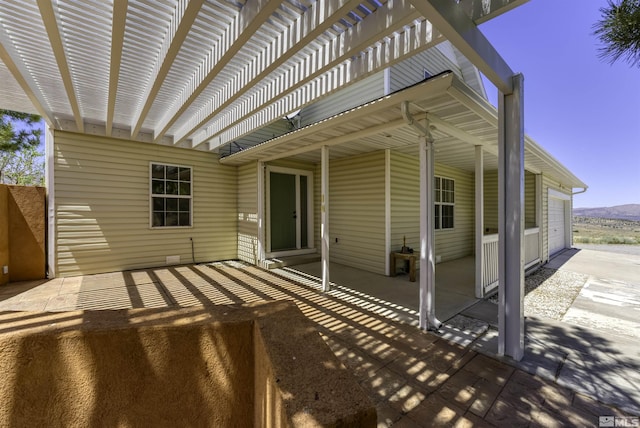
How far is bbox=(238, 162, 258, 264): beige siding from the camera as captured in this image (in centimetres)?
654

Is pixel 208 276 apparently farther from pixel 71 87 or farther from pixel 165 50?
pixel 165 50

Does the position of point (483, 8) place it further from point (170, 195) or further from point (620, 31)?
point (170, 195)

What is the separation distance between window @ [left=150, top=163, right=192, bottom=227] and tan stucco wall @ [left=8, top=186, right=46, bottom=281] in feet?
Answer: 6.03

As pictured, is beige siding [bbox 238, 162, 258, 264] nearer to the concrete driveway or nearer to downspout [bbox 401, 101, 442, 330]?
downspout [bbox 401, 101, 442, 330]

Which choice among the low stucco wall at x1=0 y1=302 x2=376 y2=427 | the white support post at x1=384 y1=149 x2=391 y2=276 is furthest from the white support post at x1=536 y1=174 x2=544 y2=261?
the low stucco wall at x1=0 y1=302 x2=376 y2=427

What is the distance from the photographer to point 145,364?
142 centimetres

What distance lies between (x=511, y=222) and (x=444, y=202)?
15.9ft

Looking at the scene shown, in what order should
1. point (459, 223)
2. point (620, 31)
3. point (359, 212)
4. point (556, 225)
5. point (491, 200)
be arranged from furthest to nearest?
1. point (556, 225)
2. point (491, 200)
3. point (459, 223)
4. point (359, 212)
5. point (620, 31)

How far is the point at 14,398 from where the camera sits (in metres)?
1.32

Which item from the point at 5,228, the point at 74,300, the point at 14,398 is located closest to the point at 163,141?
the point at 5,228

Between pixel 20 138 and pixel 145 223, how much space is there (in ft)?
28.1

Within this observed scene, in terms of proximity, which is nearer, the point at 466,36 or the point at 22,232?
the point at 466,36

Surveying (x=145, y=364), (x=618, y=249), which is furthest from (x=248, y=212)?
(x=618, y=249)

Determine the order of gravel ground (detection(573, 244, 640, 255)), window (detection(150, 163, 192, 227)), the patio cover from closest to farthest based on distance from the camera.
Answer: the patio cover < window (detection(150, 163, 192, 227)) < gravel ground (detection(573, 244, 640, 255))
